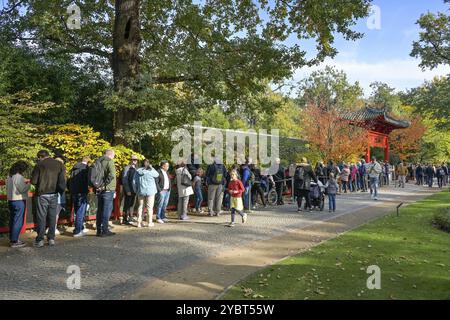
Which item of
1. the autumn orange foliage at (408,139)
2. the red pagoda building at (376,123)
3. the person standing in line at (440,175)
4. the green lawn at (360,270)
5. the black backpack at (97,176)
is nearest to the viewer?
the green lawn at (360,270)

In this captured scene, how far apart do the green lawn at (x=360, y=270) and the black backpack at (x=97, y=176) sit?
471cm

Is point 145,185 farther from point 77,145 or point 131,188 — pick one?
point 77,145

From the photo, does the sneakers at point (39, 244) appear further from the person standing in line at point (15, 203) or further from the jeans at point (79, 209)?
the jeans at point (79, 209)

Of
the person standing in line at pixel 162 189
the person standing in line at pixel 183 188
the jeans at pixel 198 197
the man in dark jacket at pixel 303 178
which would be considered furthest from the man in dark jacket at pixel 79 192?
the man in dark jacket at pixel 303 178

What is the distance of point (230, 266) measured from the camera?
7.42 meters

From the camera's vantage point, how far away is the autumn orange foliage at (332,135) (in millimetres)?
25609

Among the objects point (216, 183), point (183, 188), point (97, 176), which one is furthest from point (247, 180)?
point (97, 176)

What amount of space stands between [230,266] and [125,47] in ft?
29.7

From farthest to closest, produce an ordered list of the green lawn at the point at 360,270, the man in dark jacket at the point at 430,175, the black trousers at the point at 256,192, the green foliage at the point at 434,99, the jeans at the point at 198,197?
the man in dark jacket at the point at 430,175
the green foliage at the point at 434,99
the black trousers at the point at 256,192
the jeans at the point at 198,197
the green lawn at the point at 360,270

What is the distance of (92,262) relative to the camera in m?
7.59

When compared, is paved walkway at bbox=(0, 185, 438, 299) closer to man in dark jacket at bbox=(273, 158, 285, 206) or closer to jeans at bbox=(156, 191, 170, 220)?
jeans at bbox=(156, 191, 170, 220)
